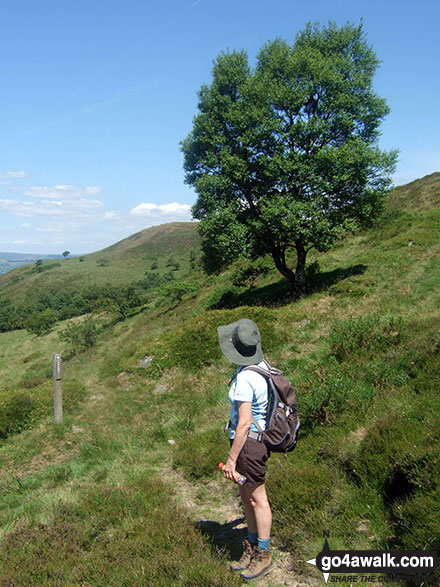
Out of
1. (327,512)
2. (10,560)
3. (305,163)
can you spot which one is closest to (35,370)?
(305,163)

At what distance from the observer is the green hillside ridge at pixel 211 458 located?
3926 mm

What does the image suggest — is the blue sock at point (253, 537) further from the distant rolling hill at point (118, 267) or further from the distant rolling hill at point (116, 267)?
the distant rolling hill at point (116, 267)

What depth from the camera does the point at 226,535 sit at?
179 inches

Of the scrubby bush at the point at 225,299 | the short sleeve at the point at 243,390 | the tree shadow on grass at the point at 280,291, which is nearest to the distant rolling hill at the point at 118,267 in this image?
the scrubby bush at the point at 225,299

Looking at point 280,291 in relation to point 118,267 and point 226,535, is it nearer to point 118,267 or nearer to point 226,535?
point 226,535

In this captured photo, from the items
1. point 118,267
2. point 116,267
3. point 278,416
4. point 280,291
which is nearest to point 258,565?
point 278,416

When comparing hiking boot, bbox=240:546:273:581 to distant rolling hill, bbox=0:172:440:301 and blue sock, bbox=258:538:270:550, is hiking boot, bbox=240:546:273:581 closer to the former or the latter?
blue sock, bbox=258:538:270:550

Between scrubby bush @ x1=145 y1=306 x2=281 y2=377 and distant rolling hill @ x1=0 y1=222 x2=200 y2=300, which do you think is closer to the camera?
scrubby bush @ x1=145 y1=306 x2=281 y2=377

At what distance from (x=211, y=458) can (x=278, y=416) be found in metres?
3.20

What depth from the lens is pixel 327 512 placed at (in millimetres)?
4273

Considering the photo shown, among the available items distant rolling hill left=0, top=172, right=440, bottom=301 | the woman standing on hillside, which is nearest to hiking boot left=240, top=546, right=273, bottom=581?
the woman standing on hillside

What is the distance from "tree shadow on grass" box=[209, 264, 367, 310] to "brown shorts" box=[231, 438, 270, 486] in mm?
14038

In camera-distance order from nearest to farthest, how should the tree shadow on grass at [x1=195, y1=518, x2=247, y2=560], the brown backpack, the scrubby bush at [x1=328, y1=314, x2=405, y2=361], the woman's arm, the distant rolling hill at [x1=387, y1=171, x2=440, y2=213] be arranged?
the woman's arm
the brown backpack
the tree shadow on grass at [x1=195, y1=518, x2=247, y2=560]
the scrubby bush at [x1=328, y1=314, x2=405, y2=361]
the distant rolling hill at [x1=387, y1=171, x2=440, y2=213]

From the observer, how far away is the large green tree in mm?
16641
